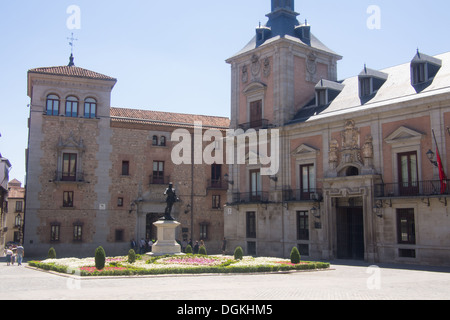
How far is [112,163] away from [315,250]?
1880 centimetres

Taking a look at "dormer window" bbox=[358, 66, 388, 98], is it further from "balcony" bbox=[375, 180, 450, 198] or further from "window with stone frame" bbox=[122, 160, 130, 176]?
"window with stone frame" bbox=[122, 160, 130, 176]

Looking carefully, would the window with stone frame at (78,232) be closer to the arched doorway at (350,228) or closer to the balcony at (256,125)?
the balcony at (256,125)

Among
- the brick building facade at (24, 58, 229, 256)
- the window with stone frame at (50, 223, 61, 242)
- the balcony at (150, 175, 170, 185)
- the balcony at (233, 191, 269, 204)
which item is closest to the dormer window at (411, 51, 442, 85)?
the balcony at (233, 191, 269, 204)

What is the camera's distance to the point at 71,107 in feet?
132

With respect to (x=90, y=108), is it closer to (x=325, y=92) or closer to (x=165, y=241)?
(x=165, y=241)

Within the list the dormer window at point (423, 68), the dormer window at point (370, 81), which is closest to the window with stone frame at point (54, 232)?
the dormer window at point (370, 81)

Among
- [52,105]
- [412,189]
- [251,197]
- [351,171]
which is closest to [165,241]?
[251,197]

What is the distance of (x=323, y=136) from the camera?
31.7m

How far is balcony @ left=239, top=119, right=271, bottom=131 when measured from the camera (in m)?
35.9

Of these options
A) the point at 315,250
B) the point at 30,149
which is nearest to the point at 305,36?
the point at 315,250

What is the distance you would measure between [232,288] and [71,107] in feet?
97.6

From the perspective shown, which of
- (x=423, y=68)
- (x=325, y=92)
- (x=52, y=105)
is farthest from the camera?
(x=52, y=105)

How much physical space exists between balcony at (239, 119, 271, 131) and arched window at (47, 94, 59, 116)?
15.0 m

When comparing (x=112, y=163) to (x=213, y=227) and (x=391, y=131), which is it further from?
(x=391, y=131)
